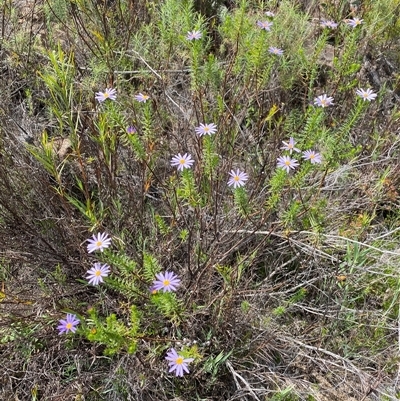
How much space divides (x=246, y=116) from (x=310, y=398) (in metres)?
1.51

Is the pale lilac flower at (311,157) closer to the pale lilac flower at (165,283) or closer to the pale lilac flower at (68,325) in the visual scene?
the pale lilac flower at (165,283)

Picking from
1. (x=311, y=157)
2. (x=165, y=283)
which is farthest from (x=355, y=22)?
(x=165, y=283)

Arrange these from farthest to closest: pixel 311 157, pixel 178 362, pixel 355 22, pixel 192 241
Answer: pixel 355 22, pixel 192 241, pixel 311 157, pixel 178 362

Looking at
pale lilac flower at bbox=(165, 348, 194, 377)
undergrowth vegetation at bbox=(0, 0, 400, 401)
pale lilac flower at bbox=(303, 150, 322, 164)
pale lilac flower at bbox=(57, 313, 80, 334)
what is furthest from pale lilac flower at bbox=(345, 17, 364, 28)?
pale lilac flower at bbox=(57, 313, 80, 334)

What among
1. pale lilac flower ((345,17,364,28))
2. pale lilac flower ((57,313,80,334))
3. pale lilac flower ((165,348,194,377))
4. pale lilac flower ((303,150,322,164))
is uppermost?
pale lilac flower ((345,17,364,28))

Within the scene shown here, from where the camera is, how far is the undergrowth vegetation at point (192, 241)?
1874 millimetres

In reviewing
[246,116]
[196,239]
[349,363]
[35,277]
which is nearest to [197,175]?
[196,239]

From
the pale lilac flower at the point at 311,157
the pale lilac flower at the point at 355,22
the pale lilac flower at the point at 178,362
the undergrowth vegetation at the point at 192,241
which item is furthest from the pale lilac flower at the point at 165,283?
the pale lilac flower at the point at 355,22

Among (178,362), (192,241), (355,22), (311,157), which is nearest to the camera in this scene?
(178,362)

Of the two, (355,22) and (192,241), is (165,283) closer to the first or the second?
(192,241)

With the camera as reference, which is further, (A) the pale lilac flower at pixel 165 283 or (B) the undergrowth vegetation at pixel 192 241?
(B) the undergrowth vegetation at pixel 192 241

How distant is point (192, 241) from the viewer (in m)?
2.13

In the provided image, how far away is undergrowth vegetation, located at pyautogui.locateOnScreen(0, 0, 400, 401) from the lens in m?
1.87

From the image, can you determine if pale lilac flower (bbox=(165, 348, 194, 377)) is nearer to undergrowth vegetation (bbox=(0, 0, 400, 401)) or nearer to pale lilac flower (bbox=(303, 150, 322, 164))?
undergrowth vegetation (bbox=(0, 0, 400, 401))
